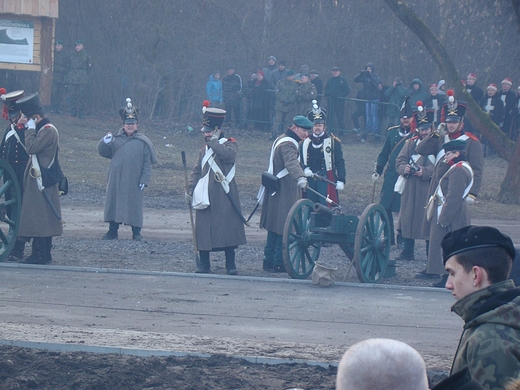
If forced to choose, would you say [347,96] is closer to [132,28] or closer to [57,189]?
[132,28]

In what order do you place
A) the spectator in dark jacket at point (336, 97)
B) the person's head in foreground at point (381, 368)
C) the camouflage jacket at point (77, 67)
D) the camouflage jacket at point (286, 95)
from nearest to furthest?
the person's head in foreground at point (381, 368), the camouflage jacket at point (286, 95), the camouflage jacket at point (77, 67), the spectator in dark jacket at point (336, 97)

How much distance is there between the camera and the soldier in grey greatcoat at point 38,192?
9.80 metres

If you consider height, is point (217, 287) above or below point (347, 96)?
below

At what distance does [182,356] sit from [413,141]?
599 centimetres

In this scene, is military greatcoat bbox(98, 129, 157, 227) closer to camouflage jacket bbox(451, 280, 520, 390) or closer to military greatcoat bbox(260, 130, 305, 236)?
military greatcoat bbox(260, 130, 305, 236)

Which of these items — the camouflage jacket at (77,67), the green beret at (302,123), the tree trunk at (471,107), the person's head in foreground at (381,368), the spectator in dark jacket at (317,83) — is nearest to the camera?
the person's head in foreground at (381,368)

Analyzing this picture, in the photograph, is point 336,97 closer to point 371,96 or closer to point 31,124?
point 371,96

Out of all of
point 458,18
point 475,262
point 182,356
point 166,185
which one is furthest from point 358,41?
point 475,262

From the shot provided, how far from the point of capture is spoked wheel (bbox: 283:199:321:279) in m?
9.33

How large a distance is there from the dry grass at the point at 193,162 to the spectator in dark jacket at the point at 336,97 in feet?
2.17

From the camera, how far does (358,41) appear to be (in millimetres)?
28844

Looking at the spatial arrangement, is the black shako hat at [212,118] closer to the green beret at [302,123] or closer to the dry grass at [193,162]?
the green beret at [302,123]

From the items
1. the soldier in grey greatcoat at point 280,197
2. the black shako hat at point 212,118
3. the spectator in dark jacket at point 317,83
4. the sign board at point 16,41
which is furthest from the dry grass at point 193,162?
the black shako hat at point 212,118

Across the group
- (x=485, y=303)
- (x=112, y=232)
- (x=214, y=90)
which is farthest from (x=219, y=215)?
(x=214, y=90)
